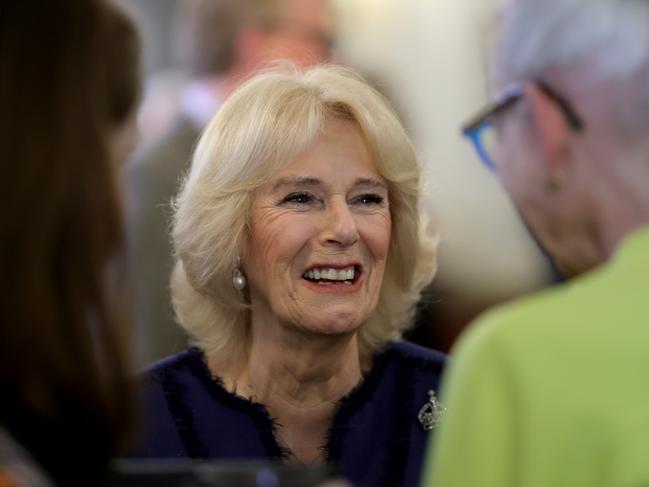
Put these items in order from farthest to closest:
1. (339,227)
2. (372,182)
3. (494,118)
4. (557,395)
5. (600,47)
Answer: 1. (372,182)
2. (339,227)
3. (494,118)
4. (600,47)
5. (557,395)

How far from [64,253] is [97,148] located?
0.57 feet

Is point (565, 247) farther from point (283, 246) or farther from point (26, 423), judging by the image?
point (283, 246)

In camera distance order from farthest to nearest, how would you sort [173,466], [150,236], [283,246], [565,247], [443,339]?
1. [443,339]
2. [150,236]
3. [283,246]
4. [565,247]
5. [173,466]

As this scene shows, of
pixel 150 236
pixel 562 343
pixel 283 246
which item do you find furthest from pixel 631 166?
pixel 150 236

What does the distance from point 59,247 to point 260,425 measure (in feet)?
5.71

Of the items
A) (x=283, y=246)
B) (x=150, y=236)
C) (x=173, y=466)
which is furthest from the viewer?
(x=150, y=236)

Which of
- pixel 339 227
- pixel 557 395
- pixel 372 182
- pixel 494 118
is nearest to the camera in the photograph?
pixel 557 395

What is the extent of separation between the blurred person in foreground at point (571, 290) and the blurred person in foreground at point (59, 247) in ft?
1.85

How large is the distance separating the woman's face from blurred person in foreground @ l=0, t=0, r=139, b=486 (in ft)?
5.23

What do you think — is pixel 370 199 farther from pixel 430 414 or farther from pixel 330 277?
pixel 430 414

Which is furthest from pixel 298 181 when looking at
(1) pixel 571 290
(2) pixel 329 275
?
(1) pixel 571 290

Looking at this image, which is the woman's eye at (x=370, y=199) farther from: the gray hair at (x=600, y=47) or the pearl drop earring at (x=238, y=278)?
the gray hair at (x=600, y=47)

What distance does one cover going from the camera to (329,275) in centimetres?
387

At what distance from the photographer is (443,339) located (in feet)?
19.2
